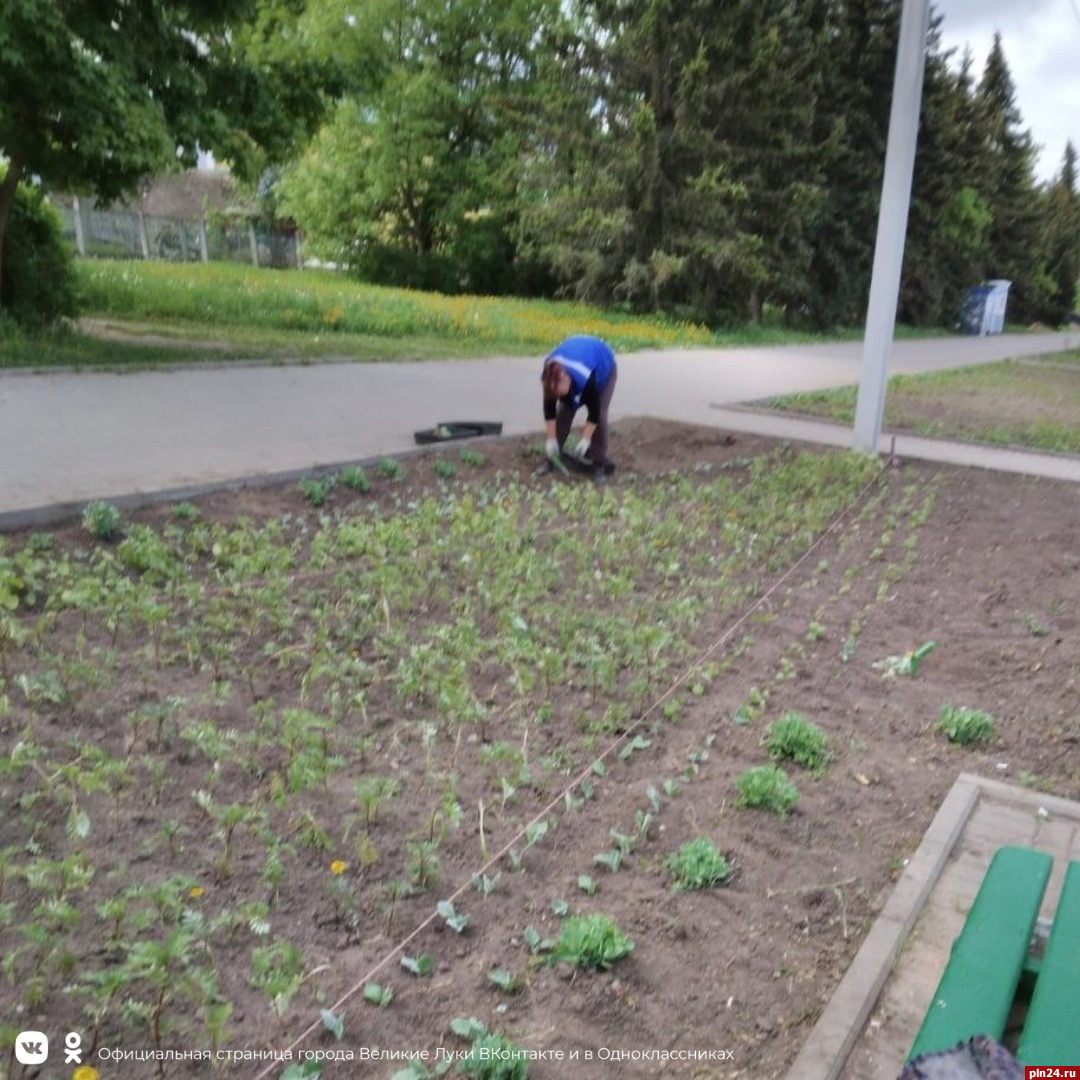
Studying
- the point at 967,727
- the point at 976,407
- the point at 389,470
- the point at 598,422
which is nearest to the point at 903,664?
the point at 967,727

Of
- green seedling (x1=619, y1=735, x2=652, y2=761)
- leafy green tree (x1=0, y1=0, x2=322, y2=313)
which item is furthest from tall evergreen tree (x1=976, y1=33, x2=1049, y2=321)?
green seedling (x1=619, y1=735, x2=652, y2=761)

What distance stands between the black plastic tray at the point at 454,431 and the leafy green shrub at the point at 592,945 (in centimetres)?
622

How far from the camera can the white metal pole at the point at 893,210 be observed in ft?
28.5

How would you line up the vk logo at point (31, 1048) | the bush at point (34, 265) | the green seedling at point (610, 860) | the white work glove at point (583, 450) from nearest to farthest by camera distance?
the vk logo at point (31, 1048), the green seedling at point (610, 860), the white work glove at point (583, 450), the bush at point (34, 265)

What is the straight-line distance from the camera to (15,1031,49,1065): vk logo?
7.40 ft

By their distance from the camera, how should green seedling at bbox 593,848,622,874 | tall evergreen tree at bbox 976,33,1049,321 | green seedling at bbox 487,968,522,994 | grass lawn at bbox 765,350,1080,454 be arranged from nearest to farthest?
green seedling at bbox 487,968,522,994 → green seedling at bbox 593,848,622,874 → grass lawn at bbox 765,350,1080,454 → tall evergreen tree at bbox 976,33,1049,321

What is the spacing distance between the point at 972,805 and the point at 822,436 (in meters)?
8.08

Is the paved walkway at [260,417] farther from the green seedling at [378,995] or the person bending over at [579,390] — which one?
the green seedling at [378,995]

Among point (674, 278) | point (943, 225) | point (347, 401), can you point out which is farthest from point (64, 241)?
point (943, 225)

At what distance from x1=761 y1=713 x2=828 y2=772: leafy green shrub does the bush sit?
11470 millimetres

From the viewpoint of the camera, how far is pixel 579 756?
389cm

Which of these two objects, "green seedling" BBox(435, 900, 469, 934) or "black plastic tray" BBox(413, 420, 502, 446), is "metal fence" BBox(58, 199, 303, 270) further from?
"green seedling" BBox(435, 900, 469, 934)

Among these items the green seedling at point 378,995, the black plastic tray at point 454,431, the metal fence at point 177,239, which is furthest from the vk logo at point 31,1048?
the metal fence at point 177,239

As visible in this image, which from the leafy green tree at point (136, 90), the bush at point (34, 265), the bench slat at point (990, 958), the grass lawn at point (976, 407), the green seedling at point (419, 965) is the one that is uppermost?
the leafy green tree at point (136, 90)
